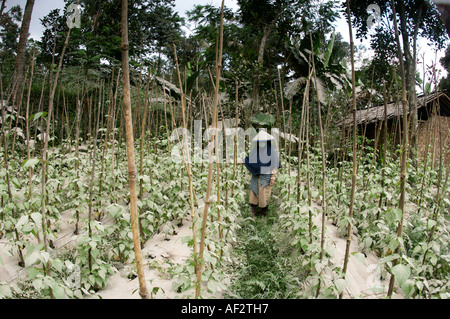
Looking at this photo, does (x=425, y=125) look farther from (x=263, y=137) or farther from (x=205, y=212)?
(x=205, y=212)

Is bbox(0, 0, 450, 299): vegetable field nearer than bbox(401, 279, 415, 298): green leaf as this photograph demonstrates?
No

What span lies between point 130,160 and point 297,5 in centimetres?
988

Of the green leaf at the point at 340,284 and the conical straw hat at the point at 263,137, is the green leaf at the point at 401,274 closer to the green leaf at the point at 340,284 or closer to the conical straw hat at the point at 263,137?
the green leaf at the point at 340,284

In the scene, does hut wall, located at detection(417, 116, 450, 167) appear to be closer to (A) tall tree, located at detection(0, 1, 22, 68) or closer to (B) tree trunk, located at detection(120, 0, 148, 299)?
(B) tree trunk, located at detection(120, 0, 148, 299)

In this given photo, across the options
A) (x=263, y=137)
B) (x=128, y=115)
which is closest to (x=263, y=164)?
(x=263, y=137)
